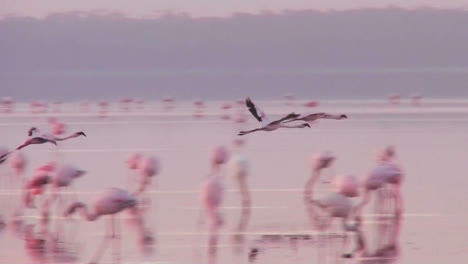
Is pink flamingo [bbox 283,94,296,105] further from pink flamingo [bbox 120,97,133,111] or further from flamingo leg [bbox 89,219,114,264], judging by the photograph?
flamingo leg [bbox 89,219,114,264]

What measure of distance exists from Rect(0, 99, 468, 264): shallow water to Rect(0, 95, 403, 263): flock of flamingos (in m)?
0.08

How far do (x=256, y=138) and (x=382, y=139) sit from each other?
76.6 inches

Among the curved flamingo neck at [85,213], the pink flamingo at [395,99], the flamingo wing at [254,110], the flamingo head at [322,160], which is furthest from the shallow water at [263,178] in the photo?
the pink flamingo at [395,99]

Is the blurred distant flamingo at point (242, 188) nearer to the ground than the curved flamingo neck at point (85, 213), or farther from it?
farther from it

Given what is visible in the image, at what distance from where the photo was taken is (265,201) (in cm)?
912

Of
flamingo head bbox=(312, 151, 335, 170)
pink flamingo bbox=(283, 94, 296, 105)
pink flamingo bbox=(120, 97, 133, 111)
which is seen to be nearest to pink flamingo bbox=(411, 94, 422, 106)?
pink flamingo bbox=(283, 94, 296, 105)

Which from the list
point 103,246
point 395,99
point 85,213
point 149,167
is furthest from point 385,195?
point 395,99

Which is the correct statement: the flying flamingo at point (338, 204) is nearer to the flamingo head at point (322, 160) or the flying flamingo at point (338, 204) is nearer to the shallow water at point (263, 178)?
the flamingo head at point (322, 160)

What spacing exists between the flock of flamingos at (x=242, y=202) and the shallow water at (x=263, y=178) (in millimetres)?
81

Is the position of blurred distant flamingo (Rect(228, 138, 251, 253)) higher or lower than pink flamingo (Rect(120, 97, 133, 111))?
lower

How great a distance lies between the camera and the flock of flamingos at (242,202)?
6652 millimetres

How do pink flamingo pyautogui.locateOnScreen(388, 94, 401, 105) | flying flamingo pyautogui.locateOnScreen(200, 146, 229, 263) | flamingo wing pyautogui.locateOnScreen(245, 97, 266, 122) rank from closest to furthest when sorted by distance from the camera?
flamingo wing pyautogui.locateOnScreen(245, 97, 266, 122) → flying flamingo pyautogui.locateOnScreen(200, 146, 229, 263) → pink flamingo pyautogui.locateOnScreen(388, 94, 401, 105)

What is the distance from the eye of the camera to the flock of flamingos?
665 centimetres

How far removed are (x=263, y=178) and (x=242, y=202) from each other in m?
1.92
